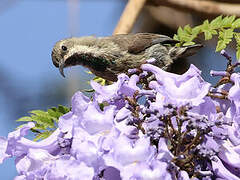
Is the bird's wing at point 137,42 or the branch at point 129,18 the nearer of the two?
the branch at point 129,18

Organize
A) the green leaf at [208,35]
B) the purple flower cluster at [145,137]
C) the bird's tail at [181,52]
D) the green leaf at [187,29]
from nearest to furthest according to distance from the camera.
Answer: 1. the purple flower cluster at [145,137]
2. the green leaf at [208,35]
3. the green leaf at [187,29]
4. the bird's tail at [181,52]

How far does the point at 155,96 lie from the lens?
1.77m

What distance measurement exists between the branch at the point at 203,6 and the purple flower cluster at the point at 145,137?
A: 168 cm

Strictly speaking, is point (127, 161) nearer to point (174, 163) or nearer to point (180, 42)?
point (174, 163)

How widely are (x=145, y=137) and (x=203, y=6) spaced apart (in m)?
2.00

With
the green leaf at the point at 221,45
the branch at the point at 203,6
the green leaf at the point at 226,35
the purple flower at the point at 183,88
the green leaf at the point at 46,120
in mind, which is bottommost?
the green leaf at the point at 46,120

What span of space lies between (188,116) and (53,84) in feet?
18.0

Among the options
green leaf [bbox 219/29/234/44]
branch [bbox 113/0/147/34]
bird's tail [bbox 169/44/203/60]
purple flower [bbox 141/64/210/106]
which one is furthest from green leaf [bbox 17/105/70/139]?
bird's tail [bbox 169/44/203/60]

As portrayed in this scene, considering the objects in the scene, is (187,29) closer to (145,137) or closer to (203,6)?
(203,6)

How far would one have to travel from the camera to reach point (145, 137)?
1622 mm

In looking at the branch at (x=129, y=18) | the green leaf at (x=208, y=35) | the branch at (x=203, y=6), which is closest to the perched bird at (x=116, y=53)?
the branch at (x=203, y=6)

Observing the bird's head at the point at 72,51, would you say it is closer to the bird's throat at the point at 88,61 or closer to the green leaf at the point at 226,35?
the bird's throat at the point at 88,61

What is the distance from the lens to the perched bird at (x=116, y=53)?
3.75 m

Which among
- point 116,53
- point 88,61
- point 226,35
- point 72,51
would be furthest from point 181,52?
point 226,35
